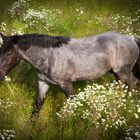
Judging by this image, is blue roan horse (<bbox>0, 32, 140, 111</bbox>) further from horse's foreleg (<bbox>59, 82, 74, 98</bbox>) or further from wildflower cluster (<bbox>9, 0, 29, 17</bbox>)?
wildflower cluster (<bbox>9, 0, 29, 17</bbox>)

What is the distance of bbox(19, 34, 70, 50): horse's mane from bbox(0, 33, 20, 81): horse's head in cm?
15

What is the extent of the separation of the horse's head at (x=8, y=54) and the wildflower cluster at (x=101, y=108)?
1321mm

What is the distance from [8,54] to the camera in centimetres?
732

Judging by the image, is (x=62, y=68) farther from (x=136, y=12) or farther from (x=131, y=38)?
(x=136, y=12)

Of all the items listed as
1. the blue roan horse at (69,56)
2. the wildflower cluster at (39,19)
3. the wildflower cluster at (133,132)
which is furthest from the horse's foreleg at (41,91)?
the wildflower cluster at (39,19)

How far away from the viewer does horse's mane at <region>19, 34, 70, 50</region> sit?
7.41 meters

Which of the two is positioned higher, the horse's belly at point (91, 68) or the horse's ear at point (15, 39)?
the horse's ear at point (15, 39)

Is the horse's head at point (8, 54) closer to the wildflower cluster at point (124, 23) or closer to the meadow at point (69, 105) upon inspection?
the meadow at point (69, 105)

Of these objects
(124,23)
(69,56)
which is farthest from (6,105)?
(124,23)

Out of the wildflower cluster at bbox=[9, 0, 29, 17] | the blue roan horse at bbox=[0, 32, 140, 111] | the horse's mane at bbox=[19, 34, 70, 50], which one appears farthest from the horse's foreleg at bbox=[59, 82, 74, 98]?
the wildflower cluster at bbox=[9, 0, 29, 17]

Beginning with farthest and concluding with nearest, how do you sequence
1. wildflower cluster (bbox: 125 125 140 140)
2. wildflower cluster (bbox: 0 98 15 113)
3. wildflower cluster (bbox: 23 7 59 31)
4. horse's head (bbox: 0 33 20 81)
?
1. wildflower cluster (bbox: 23 7 59 31)
2. wildflower cluster (bbox: 0 98 15 113)
3. horse's head (bbox: 0 33 20 81)
4. wildflower cluster (bbox: 125 125 140 140)

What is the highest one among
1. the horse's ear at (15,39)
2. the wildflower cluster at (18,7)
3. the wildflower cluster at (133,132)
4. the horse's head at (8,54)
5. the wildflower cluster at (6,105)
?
the horse's ear at (15,39)

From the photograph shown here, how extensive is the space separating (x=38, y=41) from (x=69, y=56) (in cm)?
67

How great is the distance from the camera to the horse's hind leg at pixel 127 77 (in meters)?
8.09
